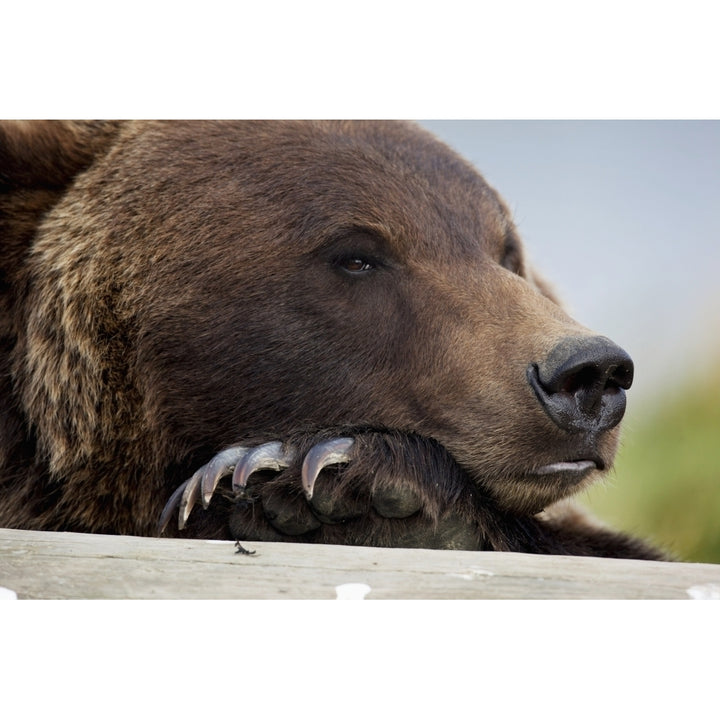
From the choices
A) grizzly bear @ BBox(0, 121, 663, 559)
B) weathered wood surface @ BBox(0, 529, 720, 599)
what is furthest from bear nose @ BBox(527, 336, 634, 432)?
weathered wood surface @ BBox(0, 529, 720, 599)

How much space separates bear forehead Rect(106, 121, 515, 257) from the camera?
335 centimetres

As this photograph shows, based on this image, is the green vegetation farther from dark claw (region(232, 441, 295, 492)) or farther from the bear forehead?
dark claw (region(232, 441, 295, 492))

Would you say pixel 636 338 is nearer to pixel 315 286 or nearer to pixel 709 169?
pixel 709 169

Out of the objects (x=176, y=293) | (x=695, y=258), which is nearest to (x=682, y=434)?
(x=695, y=258)

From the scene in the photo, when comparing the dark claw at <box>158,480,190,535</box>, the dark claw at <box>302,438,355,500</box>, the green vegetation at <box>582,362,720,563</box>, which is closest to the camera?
the dark claw at <box>302,438,355,500</box>

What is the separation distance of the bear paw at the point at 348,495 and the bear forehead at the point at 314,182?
85 cm

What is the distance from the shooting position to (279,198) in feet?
11.1

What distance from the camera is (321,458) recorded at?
273 centimetres

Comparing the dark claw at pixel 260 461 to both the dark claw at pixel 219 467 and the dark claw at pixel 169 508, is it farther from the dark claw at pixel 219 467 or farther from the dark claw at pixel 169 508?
the dark claw at pixel 169 508

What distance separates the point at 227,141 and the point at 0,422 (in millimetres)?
1299

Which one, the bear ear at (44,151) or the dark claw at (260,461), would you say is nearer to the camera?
the dark claw at (260,461)

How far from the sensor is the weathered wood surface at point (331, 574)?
2496 mm

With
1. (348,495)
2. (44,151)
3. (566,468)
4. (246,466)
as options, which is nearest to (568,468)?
(566,468)

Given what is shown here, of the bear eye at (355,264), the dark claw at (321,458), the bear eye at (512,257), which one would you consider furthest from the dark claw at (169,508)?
the bear eye at (512,257)
